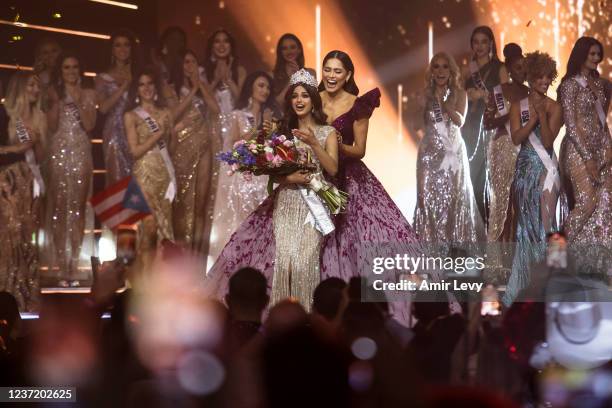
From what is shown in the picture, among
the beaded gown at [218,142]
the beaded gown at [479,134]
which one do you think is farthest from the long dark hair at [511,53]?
the beaded gown at [218,142]

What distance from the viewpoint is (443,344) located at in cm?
329

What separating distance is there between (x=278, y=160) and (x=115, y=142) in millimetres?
3668

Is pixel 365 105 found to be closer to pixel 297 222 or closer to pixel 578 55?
pixel 297 222

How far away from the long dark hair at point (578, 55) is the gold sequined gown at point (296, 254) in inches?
174

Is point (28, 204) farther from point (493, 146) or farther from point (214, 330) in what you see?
point (214, 330)

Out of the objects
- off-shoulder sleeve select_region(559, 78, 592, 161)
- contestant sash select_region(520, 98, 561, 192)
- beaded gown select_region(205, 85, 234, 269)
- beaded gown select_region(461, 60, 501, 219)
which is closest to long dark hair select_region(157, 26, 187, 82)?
beaded gown select_region(205, 85, 234, 269)

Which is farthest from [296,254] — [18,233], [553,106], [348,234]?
[553,106]

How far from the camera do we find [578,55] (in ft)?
31.3

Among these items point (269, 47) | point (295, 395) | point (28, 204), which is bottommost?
point (295, 395)

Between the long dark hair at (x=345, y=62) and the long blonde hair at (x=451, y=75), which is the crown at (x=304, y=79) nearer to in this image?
the long dark hair at (x=345, y=62)

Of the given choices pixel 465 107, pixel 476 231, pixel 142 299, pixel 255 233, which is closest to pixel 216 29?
pixel 465 107

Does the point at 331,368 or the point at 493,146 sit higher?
the point at 493,146

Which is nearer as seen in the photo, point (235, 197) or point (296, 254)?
point (296, 254)

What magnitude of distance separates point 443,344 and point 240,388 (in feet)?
3.44
